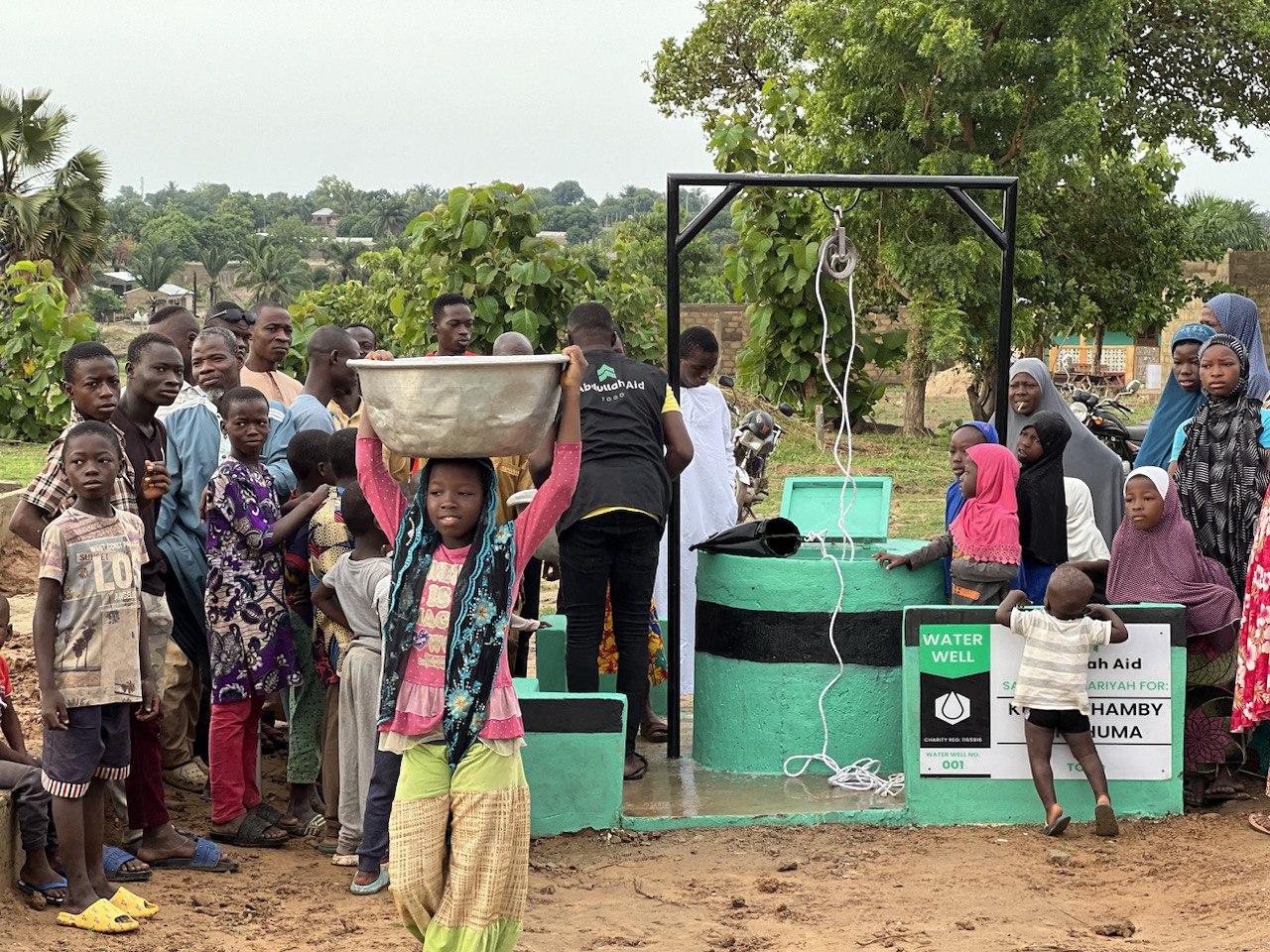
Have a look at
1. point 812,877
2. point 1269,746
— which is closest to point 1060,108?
point 1269,746

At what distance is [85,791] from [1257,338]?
5.68 meters

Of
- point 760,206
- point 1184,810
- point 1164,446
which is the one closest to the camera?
point 1184,810

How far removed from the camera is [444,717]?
11.5ft

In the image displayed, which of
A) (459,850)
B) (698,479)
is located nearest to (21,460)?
(698,479)

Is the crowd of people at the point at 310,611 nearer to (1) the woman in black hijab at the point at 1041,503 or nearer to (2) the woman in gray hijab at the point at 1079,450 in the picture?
(1) the woman in black hijab at the point at 1041,503

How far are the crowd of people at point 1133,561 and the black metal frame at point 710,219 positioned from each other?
1.78 feet

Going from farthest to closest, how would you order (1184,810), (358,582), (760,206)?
(760,206), (1184,810), (358,582)

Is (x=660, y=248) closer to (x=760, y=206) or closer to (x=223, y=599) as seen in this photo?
Result: (x=760, y=206)

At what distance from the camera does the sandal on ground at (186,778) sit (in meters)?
5.58

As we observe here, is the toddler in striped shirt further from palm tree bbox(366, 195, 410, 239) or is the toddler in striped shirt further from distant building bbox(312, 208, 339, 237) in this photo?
distant building bbox(312, 208, 339, 237)

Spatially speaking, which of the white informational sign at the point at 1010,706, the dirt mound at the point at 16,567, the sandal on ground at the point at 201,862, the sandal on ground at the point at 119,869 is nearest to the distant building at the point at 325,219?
the dirt mound at the point at 16,567

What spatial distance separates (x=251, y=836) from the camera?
499 centimetres

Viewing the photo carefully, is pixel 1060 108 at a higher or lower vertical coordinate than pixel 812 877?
higher

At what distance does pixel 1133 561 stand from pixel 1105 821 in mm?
1061
